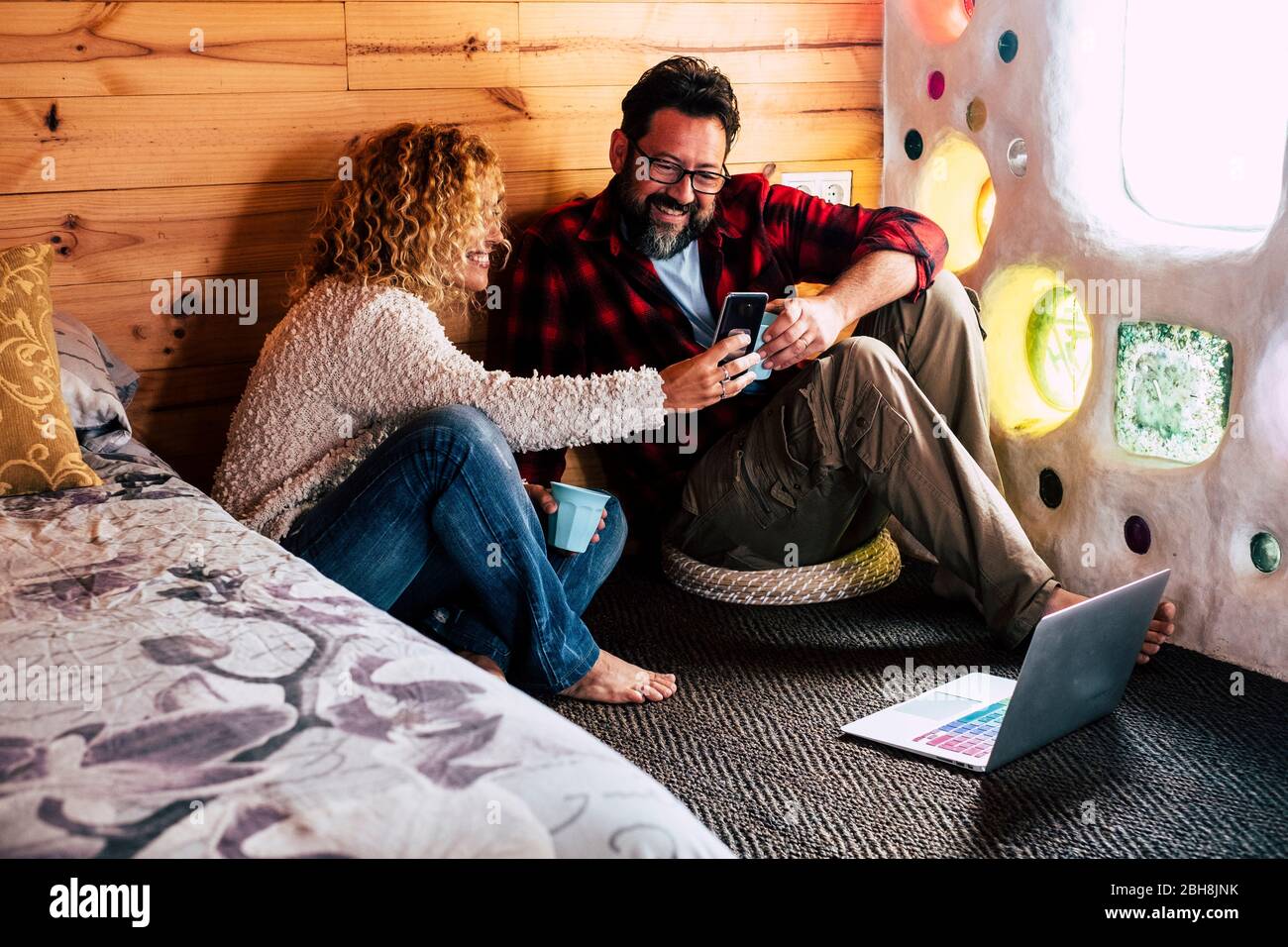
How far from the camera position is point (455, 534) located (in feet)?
5.50

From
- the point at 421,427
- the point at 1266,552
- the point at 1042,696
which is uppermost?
the point at 421,427

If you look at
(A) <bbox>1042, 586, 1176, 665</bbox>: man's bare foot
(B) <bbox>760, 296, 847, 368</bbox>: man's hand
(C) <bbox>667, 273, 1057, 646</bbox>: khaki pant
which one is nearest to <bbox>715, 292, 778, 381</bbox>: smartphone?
(B) <bbox>760, 296, 847, 368</bbox>: man's hand

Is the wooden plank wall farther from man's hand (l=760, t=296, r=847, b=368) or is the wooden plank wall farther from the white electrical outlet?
man's hand (l=760, t=296, r=847, b=368)

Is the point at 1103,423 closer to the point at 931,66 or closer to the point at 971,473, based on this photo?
A: the point at 971,473

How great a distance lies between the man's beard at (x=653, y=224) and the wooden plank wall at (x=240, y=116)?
21cm

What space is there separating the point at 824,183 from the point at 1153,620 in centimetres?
116

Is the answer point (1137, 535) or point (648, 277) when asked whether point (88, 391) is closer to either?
point (648, 277)

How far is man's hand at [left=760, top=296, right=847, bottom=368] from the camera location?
6.57 ft

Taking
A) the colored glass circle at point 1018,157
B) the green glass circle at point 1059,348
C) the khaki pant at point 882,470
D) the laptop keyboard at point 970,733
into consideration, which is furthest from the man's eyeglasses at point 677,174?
the laptop keyboard at point 970,733

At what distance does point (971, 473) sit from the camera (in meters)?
1.99

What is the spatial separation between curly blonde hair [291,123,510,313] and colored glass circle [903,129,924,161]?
3.51 feet

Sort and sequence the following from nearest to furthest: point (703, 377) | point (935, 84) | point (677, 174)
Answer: point (703, 377)
point (677, 174)
point (935, 84)

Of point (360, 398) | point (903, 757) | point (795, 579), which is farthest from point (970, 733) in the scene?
point (360, 398)

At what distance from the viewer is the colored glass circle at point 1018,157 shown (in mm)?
2274
